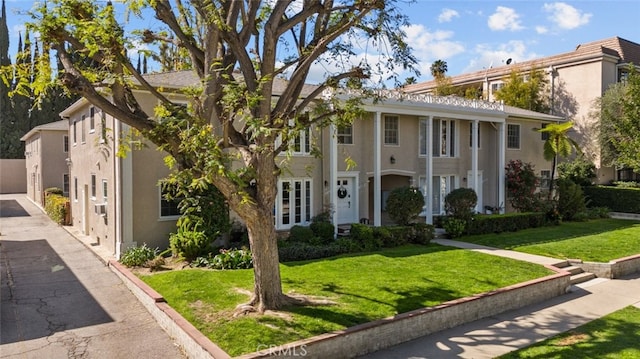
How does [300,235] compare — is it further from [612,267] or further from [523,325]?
[612,267]

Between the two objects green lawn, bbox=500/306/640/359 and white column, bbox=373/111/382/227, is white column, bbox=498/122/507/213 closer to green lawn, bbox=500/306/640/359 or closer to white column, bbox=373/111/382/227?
white column, bbox=373/111/382/227

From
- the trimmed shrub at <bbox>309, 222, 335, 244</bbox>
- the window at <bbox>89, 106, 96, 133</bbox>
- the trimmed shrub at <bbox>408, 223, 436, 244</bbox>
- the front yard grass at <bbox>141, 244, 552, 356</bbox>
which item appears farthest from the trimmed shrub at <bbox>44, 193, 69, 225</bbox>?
the trimmed shrub at <bbox>408, 223, 436, 244</bbox>

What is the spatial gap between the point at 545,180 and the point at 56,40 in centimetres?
2623

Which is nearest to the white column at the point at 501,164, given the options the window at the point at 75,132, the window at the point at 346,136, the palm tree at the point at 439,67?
the window at the point at 346,136

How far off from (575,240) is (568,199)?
17.7 feet

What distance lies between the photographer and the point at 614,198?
26.5 m

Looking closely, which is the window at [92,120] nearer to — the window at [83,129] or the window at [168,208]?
the window at [83,129]

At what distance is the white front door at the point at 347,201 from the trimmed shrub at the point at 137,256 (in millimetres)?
8235

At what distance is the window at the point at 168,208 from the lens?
48.8ft

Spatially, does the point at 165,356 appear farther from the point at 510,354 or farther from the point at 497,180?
the point at 497,180

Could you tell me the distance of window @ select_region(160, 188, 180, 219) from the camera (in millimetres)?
14881

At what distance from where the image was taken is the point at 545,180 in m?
26.5

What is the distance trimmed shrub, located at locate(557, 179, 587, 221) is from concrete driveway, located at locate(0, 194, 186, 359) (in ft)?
67.9

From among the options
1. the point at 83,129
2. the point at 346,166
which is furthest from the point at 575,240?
the point at 83,129
